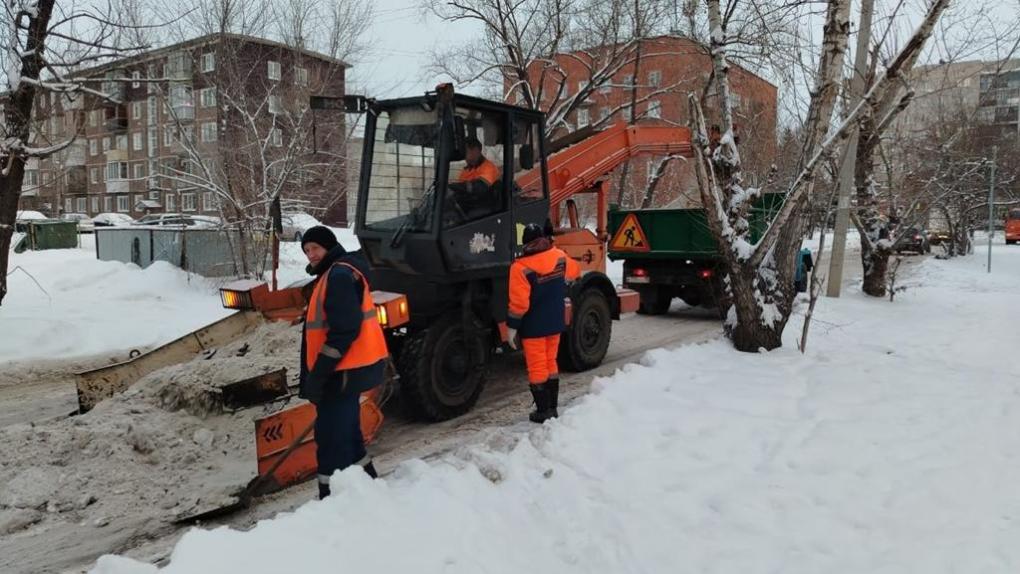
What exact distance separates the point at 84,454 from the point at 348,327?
2.25 m

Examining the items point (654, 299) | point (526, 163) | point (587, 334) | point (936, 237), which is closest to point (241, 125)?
point (654, 299)

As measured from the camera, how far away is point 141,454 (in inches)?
189

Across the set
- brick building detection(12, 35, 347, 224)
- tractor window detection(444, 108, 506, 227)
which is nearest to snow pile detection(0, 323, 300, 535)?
tractor window detection(444, 108, 506, 227)

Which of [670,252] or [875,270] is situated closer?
[670,252]

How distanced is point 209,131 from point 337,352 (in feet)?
44.6

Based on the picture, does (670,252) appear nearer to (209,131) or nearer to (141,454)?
(141,454)

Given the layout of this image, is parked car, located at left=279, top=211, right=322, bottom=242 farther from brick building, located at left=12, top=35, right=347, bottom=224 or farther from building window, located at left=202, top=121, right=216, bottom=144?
building window, located at left=202, top=121, right=216, bottom=144

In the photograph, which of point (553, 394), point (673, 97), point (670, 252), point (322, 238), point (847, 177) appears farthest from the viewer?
point (673, 97)

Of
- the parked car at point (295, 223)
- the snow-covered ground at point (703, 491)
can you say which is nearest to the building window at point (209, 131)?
the parked car at point (295, 223)

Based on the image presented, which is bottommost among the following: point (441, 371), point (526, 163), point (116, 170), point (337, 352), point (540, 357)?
point (441, 371)

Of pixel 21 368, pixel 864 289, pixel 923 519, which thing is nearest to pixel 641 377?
pixel 923 519

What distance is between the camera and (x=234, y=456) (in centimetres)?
494

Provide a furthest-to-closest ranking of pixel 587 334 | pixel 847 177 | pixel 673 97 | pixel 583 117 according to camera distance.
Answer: pixel 583 117
pixel 673 97
pixel 847 177
pixel 587 334

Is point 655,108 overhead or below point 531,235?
overhead
